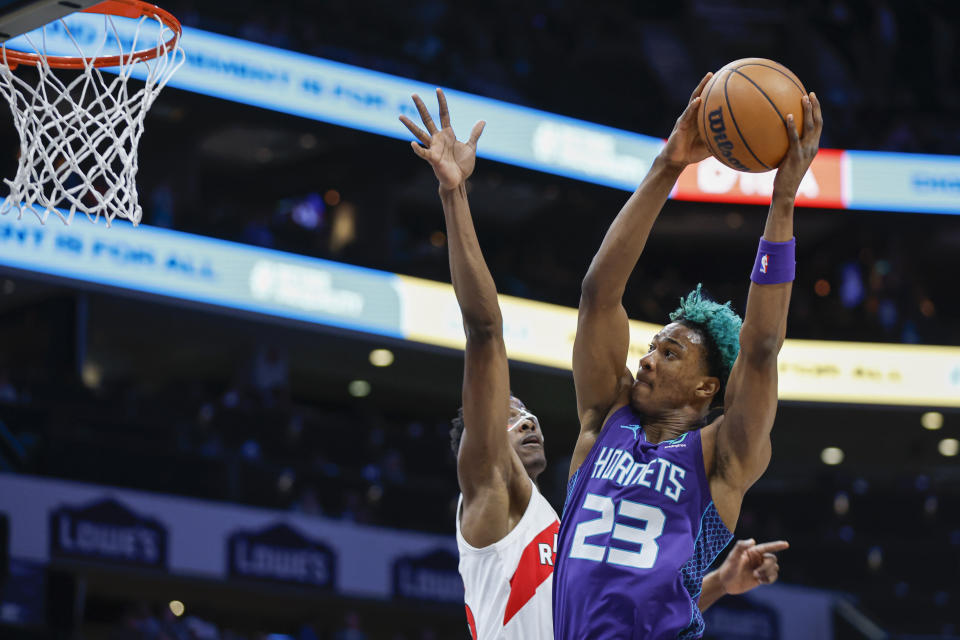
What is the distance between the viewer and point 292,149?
66.6 ft

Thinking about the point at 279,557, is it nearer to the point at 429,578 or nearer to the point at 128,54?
the point at 429,578

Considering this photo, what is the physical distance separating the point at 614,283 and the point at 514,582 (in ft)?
3.42

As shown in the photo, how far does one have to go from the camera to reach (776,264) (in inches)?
131

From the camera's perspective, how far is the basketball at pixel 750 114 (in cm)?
348

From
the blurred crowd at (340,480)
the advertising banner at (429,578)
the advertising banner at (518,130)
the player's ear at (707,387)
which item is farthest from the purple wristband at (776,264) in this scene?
the advertising banner at (429,578)

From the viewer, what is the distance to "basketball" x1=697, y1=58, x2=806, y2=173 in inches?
137

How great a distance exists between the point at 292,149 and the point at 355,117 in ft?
14.6

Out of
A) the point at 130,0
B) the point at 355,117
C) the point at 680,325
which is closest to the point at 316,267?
the point at 355,117

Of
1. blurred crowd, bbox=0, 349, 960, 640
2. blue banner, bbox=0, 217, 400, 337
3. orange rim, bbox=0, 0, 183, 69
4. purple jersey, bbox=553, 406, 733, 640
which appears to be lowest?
purple jersey, bbox=553, 406, 733, 640

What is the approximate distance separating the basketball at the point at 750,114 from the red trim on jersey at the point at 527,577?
1369 millimetres

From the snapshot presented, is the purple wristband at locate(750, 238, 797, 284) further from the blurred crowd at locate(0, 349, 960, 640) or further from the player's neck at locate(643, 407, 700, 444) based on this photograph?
the blurred crowd at locate(0, 349, 960, 640)

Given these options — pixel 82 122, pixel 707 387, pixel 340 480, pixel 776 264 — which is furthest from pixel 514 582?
pixel 340 480

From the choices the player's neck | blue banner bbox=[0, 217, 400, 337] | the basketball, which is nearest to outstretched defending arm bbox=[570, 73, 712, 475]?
the basketball

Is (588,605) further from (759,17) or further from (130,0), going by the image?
(759,17)
